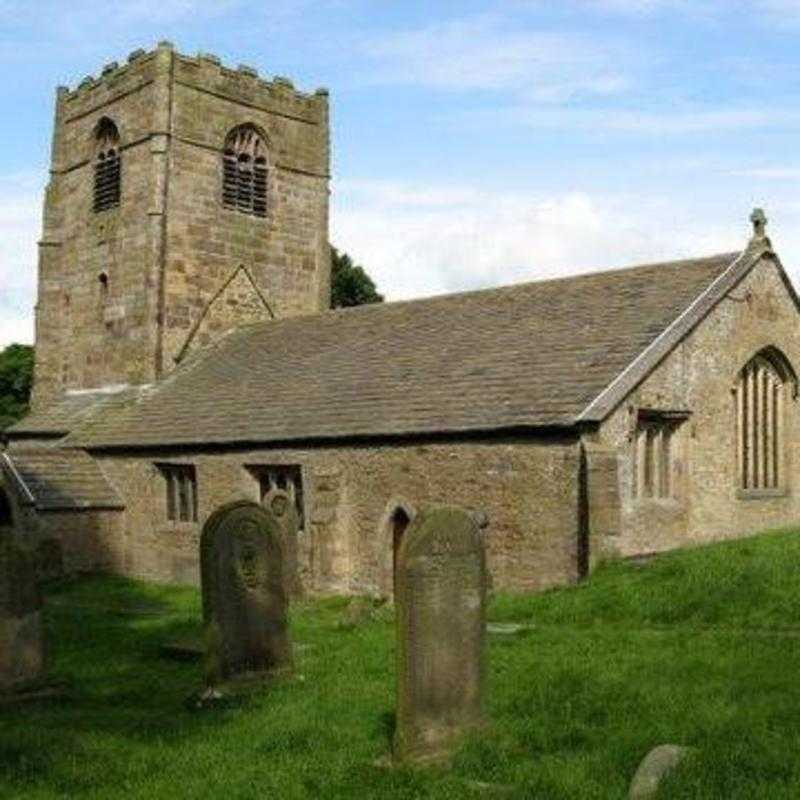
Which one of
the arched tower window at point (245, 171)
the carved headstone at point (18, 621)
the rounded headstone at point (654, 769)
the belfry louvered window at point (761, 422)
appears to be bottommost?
the rounded headstone at point (654, 769)

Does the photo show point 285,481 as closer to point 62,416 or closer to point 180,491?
point 180,491

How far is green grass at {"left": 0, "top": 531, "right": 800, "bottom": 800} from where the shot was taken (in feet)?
24.1

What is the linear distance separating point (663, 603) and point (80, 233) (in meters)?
23.2

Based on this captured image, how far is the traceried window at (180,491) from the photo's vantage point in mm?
23312

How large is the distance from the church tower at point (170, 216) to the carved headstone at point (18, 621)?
16810 millimetres

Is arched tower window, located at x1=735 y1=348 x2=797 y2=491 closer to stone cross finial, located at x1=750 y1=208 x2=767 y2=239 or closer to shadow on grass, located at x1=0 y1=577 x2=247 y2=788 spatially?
stone cross finial, located at x1=750 y1=208 x2=767 y2=239

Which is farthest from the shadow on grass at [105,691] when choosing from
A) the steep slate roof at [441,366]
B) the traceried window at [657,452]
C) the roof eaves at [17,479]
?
the traceried window at [657,452]

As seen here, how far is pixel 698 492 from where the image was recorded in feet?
60.7

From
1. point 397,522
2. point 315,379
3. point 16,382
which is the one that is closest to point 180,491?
point 315,379

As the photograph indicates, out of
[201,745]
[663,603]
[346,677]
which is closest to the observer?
[201,745]

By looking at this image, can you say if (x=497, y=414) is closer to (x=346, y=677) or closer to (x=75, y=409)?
(x=346, y=677)

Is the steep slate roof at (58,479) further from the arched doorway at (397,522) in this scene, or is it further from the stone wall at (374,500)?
the arched doorway at (397,522)

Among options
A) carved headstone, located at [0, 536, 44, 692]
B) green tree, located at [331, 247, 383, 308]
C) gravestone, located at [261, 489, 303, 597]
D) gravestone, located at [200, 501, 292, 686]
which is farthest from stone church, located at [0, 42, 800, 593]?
green tree, located at [331, 247, 383, 308]

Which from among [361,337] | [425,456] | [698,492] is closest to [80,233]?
[361,337]
